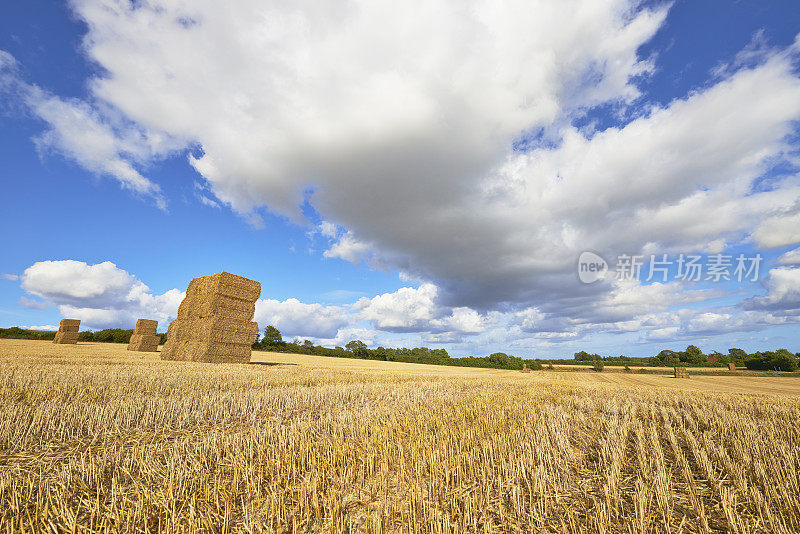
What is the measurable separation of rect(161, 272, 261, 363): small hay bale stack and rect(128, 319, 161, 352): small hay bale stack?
1391 centimetres

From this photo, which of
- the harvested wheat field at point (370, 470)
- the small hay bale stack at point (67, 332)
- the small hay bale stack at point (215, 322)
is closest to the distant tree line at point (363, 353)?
the small hay bale stack at point (67, 332)

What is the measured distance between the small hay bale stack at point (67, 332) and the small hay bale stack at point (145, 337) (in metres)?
7.56

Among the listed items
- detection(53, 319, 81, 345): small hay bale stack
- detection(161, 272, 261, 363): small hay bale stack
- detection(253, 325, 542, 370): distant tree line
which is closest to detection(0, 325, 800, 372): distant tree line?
detection(253, 325, 542, 370): distant tree line

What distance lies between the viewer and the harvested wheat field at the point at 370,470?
2703mm

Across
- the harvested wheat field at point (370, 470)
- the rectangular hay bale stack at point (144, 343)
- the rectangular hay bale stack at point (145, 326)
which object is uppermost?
the rectangular hay bale stack at point (145, 326)

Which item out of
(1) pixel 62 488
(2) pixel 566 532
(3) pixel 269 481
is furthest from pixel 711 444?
(1) pixel 62 488

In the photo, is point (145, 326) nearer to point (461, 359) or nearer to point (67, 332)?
point (67, 332)

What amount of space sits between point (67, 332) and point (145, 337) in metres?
9.77

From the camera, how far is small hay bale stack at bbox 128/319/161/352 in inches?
1248

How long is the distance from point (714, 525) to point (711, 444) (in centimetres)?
283

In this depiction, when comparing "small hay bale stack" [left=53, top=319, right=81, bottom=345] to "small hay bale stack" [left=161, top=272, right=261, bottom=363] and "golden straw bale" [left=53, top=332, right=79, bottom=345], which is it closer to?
"golden straw bale" [left=53, top=332, right=79, bottom=345]

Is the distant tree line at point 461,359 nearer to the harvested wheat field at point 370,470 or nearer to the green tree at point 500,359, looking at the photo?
the green tree at point 500,359

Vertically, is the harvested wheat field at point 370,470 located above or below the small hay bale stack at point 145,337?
below

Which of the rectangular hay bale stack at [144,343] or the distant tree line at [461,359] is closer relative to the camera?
the rectangular hay bale stack at [144,343]
